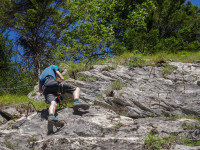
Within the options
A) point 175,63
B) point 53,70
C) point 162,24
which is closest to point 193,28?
point 162,24

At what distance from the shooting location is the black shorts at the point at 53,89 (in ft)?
22.1

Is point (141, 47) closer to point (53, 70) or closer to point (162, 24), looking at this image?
point (162, 24)

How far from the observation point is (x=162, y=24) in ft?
57.9

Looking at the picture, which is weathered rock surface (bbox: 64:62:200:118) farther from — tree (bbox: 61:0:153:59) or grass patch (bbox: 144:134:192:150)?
tree (bbox: 61:0:153:59)

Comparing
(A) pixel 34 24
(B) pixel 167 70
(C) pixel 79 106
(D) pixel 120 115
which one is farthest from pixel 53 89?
(A) pixel 34 24

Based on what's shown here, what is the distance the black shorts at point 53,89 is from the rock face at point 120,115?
0.49 metres

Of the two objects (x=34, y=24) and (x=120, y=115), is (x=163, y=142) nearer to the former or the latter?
(x=120, y=115)

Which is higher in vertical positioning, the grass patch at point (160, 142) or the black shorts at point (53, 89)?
the black shorts at point (53, 89)

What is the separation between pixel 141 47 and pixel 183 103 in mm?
6693

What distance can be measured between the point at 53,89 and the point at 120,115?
198cm

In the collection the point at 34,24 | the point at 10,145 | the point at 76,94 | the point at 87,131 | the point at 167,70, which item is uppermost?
the point at 34,24

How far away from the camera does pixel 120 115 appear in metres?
7.05

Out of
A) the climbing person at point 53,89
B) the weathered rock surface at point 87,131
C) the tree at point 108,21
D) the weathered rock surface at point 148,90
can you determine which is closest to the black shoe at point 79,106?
the climbing person at point 53,89

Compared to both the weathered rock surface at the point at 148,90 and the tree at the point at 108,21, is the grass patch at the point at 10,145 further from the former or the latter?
the tree at the point at 108,21
